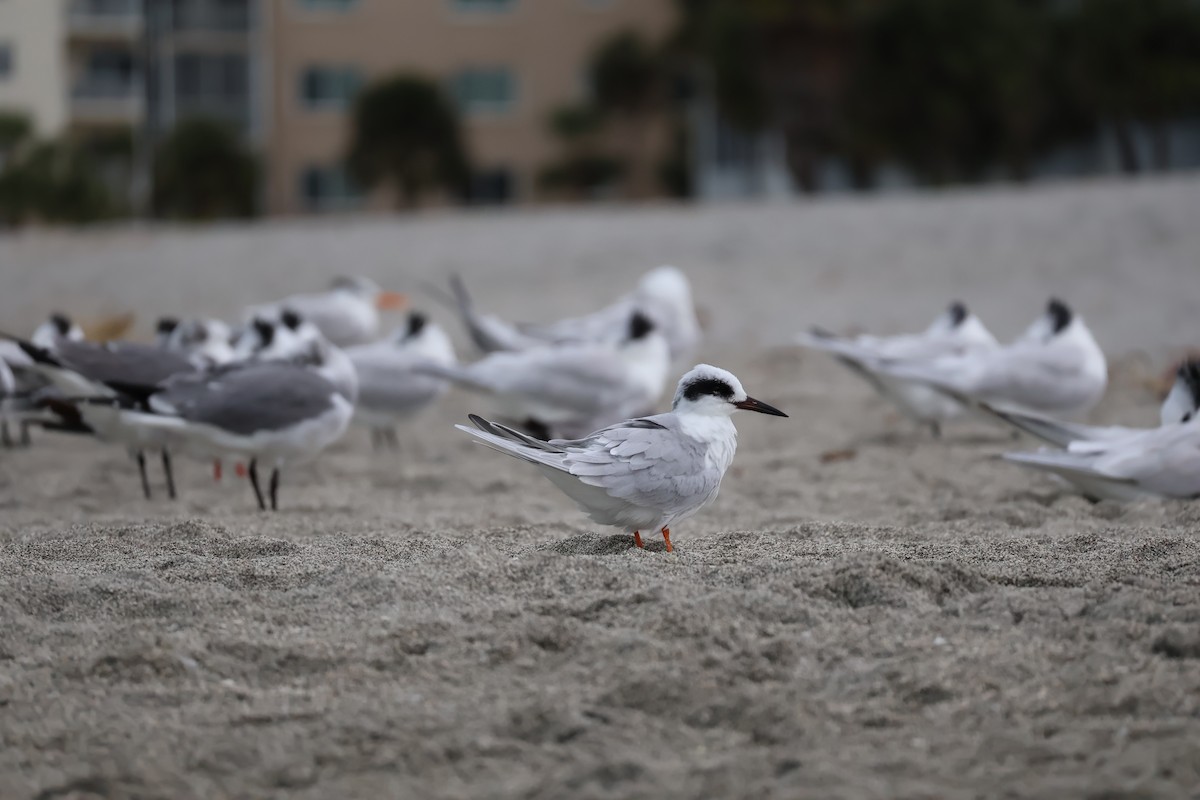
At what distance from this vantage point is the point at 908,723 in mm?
2781

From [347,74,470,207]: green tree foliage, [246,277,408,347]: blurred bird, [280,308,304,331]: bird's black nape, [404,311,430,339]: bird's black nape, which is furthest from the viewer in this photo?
[347,74,470,207]: green tree foliage

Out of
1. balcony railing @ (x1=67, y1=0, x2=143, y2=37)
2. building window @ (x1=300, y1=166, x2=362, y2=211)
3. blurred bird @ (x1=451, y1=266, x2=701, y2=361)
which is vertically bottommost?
building window @ (x1=300, y1=166, x2=362, y2=211)

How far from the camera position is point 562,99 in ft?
109

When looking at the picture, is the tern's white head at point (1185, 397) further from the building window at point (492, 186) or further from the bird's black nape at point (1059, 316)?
the building window at point (492, 186)

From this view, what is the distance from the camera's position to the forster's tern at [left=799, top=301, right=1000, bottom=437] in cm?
693

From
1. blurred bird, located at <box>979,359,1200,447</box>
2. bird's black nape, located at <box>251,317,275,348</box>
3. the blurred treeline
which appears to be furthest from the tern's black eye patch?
the blurred treeline

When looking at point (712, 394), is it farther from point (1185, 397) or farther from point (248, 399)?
point (248, 399)

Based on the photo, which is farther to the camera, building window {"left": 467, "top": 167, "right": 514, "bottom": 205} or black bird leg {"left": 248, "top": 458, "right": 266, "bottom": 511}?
building window {"left": 467, "top": 167, "right": 514, "bottom": 205}

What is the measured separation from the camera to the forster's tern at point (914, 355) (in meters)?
6.93

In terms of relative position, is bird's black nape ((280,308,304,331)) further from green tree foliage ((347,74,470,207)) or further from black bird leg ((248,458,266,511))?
green tree foliage ((347,74,470,207))

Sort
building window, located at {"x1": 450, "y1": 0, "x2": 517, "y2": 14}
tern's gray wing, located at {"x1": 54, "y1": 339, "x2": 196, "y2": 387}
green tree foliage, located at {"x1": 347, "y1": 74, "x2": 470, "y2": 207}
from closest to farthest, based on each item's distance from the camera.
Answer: tern's gray wing, located at {"x1": 54, "y1": 339, "x2": 196, "y2": 387} < green tree foliage, located at {"x1": 347, "y1": 74, "x2": 470, "y2": 207} < building window, located at {"x1": 450, "y1": 0, "x2": 517, "y2": 14}

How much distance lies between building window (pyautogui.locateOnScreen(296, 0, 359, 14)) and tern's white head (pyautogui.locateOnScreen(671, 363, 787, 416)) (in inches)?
1206

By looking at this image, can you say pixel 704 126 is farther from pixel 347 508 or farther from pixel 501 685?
pixel 501 685

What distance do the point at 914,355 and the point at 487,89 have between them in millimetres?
27421
